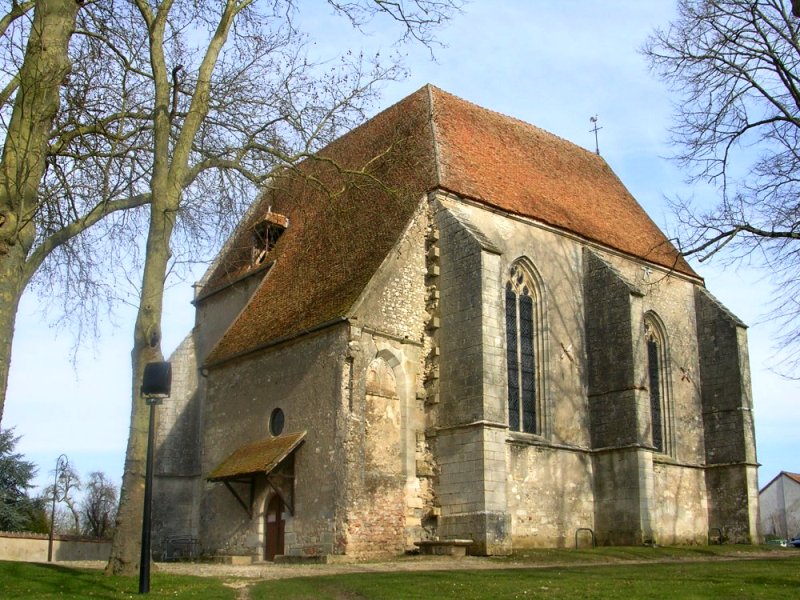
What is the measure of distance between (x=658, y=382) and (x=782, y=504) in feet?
149

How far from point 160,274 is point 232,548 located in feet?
34.8

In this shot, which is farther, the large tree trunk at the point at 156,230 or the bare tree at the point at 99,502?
the bare tree at the point at 99,502

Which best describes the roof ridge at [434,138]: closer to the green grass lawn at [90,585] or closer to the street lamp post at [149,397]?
the green grass lawn at [90,585]

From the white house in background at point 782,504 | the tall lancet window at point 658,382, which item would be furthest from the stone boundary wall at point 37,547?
the white house in background at point 782,504

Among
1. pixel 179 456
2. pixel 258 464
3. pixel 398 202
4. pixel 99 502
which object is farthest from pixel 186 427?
pixel 99 502

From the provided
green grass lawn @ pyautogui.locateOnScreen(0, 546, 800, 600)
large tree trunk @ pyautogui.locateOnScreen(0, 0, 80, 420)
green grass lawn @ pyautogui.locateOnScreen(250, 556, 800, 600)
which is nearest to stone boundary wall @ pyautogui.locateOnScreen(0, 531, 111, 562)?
green grass lawn @ pyautogui.locateOnScreen(0, 546, 800, 600)

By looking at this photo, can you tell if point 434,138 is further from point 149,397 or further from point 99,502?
point 99,502

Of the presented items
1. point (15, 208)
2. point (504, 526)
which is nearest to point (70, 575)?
point (15, 208)

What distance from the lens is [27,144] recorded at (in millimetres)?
11320

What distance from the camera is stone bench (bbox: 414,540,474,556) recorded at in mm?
18734

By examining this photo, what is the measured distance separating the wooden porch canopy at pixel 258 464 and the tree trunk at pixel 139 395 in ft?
21.9

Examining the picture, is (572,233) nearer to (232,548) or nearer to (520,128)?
(520,128)

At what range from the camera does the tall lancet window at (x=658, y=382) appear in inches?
1021

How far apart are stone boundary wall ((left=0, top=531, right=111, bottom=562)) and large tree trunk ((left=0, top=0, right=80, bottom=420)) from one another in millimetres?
18682
